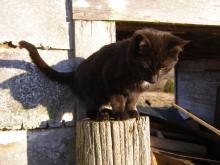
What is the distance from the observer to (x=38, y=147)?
120 inches

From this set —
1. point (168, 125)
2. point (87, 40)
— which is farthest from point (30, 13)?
point (168, 125)

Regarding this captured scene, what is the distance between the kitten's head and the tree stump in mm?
272

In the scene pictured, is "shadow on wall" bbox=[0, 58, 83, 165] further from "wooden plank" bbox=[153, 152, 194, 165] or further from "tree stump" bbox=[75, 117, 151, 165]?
"wooden plank" bbox=[153, 152, 194, 165]

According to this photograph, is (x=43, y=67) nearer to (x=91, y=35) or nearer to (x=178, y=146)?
(x=91, y=35)

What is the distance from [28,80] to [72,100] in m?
0.33

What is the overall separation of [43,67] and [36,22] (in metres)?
0.31

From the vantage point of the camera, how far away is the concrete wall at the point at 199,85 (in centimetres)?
549

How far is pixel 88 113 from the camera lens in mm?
3021

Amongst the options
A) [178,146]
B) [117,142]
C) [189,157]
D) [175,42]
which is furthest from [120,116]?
[178,146]

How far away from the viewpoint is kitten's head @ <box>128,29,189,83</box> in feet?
8.32

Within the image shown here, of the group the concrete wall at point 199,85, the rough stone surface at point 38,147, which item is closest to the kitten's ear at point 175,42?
the rough stone surface at point 38,147

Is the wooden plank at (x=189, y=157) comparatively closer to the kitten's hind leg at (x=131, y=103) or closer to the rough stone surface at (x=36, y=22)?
the kitten's hind leg at (x=131, y=103)

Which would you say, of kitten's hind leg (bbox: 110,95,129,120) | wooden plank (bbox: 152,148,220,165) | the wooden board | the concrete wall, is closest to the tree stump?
kitten's hind leg (bbox: 110,95,129,120)

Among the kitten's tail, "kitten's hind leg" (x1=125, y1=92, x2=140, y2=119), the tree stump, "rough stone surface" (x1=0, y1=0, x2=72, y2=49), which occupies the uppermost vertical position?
"rough stone surface" (x1=0, y1=0, x2=72, y2=49)
